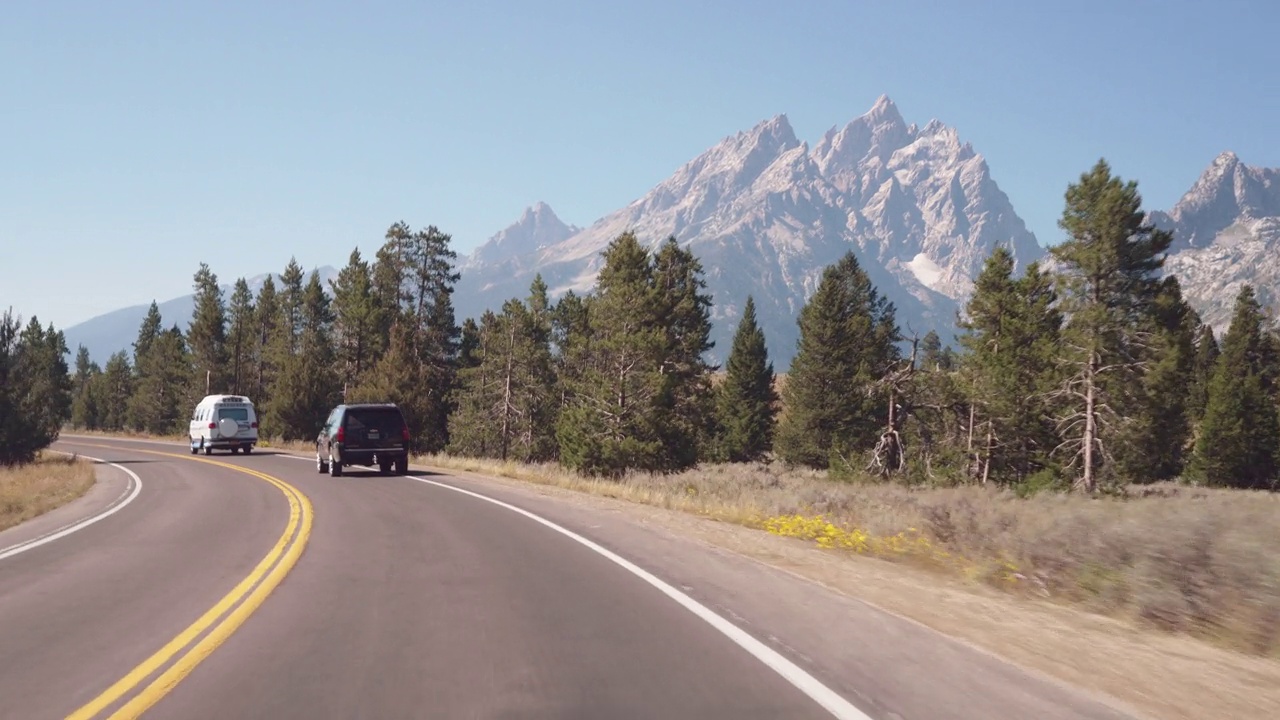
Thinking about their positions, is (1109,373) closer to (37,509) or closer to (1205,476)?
(1205,476)

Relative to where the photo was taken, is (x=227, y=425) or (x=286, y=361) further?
(x=286, y=361)

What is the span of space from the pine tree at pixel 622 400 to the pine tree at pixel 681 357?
710 mm

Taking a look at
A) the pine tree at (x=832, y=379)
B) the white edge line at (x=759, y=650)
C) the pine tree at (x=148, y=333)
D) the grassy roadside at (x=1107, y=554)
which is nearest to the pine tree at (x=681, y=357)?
the pine tree at (x=832, y=379)

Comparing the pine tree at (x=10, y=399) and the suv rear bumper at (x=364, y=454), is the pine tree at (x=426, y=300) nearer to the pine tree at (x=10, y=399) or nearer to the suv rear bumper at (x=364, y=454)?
the pine tree at (x=10, y=399)

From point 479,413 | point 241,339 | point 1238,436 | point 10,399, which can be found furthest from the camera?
point 241,339

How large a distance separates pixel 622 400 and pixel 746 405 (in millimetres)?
29694

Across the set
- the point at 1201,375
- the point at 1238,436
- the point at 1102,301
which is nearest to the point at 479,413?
the point at 1102,301

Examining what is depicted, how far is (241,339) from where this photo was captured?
293ft

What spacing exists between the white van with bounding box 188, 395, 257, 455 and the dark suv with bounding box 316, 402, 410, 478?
46.2 feet

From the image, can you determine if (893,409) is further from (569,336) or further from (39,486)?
(39,486)

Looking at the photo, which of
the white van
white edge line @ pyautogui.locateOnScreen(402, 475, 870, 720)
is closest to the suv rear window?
the white van

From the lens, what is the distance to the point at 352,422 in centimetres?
2812

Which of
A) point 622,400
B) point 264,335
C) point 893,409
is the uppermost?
point 264,335

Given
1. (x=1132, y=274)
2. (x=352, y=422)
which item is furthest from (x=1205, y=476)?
→ (x=352, y=422)
